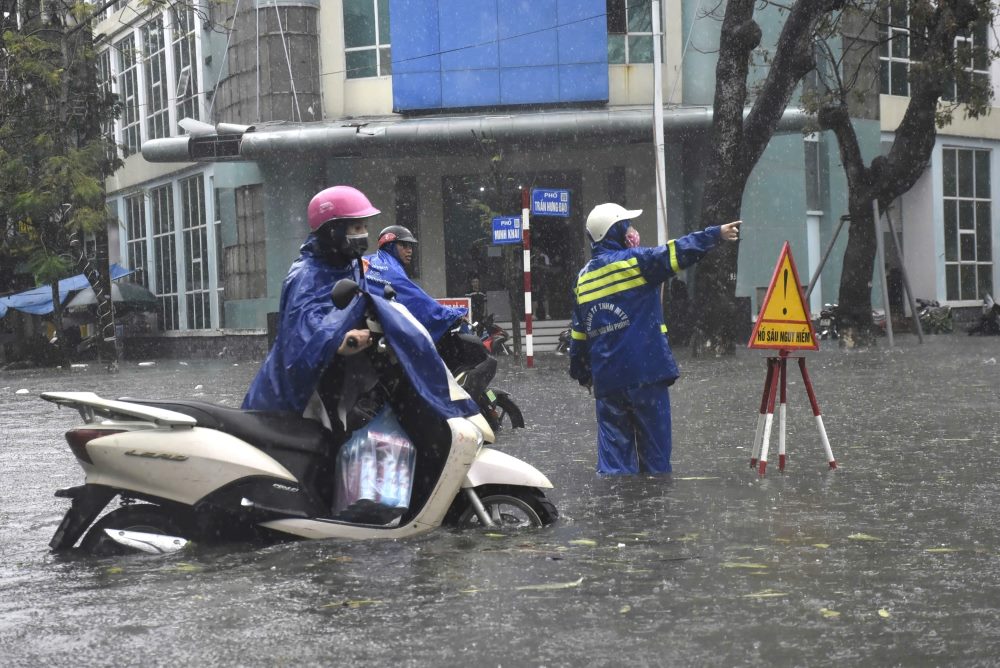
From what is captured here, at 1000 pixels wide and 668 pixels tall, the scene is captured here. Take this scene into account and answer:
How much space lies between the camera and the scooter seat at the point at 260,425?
6.28 metres

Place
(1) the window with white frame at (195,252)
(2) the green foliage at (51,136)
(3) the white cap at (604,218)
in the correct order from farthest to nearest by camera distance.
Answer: (1) the window with white frame at (195,252)
(2) the green foliage at (51,136)
(3) the white cap at (604,218)

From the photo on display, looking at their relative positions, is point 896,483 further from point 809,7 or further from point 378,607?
point 809,7

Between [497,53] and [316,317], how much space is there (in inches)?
979

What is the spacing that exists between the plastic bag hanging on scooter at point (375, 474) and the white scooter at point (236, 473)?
0.05m

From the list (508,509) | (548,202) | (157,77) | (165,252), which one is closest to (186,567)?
(508,509)

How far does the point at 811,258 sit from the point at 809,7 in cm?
1184

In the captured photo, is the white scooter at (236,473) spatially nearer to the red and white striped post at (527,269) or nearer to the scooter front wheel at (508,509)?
the scooter front wheel at (508,509)

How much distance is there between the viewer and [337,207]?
6.57 meters

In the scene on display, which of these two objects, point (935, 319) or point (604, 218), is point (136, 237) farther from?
point (604, 218)

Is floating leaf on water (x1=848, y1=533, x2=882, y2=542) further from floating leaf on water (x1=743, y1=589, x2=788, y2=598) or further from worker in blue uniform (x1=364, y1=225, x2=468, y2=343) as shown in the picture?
worker in blue uniform (x1=364, y1=225, x2=468, y2=343)

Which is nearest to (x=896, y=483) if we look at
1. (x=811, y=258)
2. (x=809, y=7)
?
(x=809, y=7)

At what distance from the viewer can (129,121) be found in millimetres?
42469

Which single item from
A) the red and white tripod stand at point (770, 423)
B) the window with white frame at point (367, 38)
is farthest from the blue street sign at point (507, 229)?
the red and white tripod stand at point (770, 423)

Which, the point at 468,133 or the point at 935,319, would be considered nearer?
the point at 468,133
